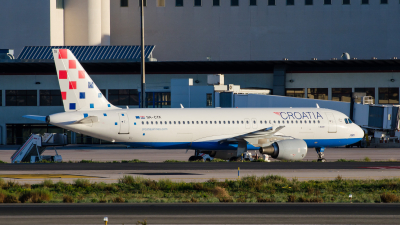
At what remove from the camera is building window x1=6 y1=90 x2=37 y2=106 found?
64.6 metres

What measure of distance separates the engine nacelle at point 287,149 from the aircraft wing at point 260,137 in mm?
1243

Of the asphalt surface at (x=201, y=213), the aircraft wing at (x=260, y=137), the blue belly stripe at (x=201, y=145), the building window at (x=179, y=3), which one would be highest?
the building window at (x=179, y=3)

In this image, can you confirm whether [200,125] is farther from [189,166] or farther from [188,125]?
[189,166]

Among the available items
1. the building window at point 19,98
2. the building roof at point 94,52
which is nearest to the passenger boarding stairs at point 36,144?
the building window at point 19,98

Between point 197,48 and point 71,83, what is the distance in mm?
41156

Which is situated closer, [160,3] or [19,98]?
[19,98]

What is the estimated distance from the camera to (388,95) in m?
63.7

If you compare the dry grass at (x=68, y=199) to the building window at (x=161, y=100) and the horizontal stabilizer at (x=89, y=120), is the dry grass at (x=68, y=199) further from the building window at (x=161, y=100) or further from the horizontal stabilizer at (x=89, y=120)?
the building window at (x=161, y=100)

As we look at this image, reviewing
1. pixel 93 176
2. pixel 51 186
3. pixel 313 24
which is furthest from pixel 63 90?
pixel 313 24

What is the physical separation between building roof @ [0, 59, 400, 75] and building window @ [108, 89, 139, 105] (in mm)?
2440

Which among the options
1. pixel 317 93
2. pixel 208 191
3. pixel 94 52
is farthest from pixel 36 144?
pixel 317 93

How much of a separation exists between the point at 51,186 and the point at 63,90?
12.7 metres

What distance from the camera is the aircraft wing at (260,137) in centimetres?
3556

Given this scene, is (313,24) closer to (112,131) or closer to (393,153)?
(393,153)
